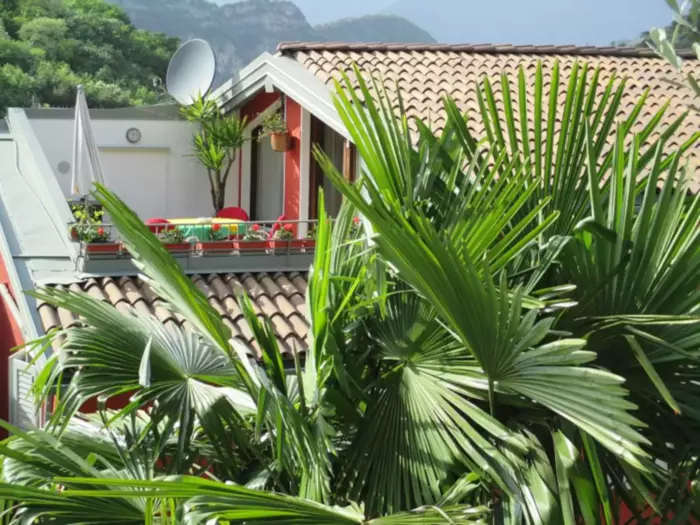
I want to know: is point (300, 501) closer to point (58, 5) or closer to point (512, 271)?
point (512, 271)

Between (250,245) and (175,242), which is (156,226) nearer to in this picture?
(175,242)

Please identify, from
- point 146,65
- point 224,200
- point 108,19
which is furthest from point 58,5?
point 224,200

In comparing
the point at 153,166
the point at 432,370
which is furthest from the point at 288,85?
the point at 432,370

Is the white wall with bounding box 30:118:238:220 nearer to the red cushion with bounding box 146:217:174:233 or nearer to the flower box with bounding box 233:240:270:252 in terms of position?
the red cushion with bounding box 146:217:174:233

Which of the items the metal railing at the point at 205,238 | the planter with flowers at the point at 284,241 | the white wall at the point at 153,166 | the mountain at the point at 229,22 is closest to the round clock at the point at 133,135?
the white wall at the point at 153,166

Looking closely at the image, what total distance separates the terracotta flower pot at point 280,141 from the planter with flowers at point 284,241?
2.64 meters

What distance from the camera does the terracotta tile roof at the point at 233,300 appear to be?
9406 millimetres

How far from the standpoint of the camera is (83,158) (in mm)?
12117

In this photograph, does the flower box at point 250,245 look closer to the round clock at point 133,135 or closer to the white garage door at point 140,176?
the white garage door at point 140,176

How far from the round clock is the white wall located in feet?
0.16

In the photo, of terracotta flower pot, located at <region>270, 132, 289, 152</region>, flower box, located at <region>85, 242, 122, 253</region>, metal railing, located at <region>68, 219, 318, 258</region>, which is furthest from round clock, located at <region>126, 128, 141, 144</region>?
flower box, located at <region>85, 242, 122, 253</region>

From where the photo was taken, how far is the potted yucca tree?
14648 mm

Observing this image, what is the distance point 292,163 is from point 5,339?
4370 millimetres

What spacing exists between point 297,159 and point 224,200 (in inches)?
105
